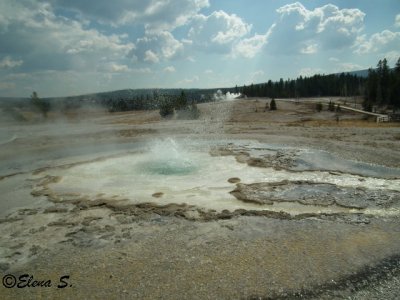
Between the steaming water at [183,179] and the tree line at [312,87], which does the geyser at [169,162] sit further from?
the tree line at [312,87]

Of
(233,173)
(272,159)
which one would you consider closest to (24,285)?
(233,173)

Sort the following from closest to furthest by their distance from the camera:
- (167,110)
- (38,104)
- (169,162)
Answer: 1. (169,162)
2. (167,110)
3. (38,104)

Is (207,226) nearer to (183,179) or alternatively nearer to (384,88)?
(183,179)

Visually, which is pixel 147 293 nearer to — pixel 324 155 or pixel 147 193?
pixel 147 193

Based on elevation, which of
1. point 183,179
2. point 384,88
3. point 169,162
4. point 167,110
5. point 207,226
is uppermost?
point 384,88

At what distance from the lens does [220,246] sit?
1060 centimetres

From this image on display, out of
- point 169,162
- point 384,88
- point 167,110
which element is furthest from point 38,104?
point 384,88

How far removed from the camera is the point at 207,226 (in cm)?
1215

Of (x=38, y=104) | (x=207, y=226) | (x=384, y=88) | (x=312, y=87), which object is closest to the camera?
(x=207, y=226)

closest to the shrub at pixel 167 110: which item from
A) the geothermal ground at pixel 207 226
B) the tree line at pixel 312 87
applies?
the geothermal ground at pixel 207 226

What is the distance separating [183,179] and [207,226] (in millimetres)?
6095

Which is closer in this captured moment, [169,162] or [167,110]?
[169,162]

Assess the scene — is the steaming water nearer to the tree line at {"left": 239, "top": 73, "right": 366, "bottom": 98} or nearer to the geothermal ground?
the geothermal ground

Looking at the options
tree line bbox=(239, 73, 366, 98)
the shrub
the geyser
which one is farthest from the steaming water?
tree line bbox=(239, 73, 366, 98)
